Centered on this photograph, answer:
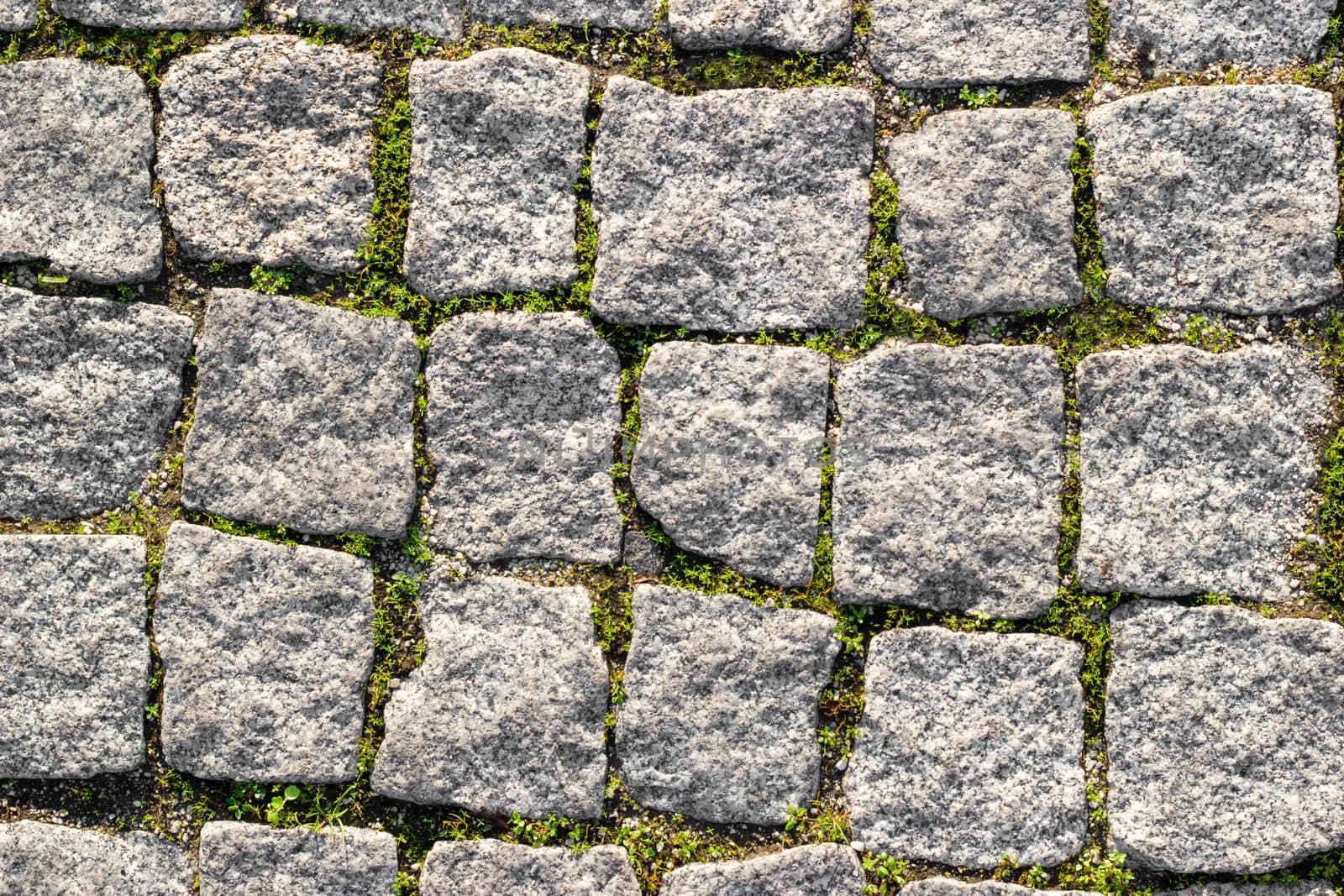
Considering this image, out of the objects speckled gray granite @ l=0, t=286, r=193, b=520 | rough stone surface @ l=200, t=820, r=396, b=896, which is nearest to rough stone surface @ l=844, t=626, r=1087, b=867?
rough stone surface @ l=200, t=820, r=396, b=896

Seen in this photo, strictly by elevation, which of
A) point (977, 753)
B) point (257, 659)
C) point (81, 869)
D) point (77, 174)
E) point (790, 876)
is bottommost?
point (81, 869)

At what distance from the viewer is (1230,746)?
98.5 inches

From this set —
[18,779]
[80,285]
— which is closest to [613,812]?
[18,779]

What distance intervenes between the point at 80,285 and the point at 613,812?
6.08 ft

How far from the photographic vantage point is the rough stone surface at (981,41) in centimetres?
258

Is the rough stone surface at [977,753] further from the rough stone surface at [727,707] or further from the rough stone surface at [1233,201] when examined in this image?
the rough stone surface at [1233,201]

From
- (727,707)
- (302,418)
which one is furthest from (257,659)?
(727,707)

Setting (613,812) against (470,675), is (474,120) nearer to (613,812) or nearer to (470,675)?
(470,675)

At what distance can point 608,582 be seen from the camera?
258 centimetres

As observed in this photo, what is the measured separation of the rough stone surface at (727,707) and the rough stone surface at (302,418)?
72cm

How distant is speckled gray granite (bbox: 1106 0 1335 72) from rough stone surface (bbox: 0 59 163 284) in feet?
8.16

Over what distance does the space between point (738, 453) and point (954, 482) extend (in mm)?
522

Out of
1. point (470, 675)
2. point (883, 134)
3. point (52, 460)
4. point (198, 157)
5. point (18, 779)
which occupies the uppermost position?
point (883, 134)

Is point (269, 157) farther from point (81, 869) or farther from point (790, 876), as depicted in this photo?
point (790, 876)
